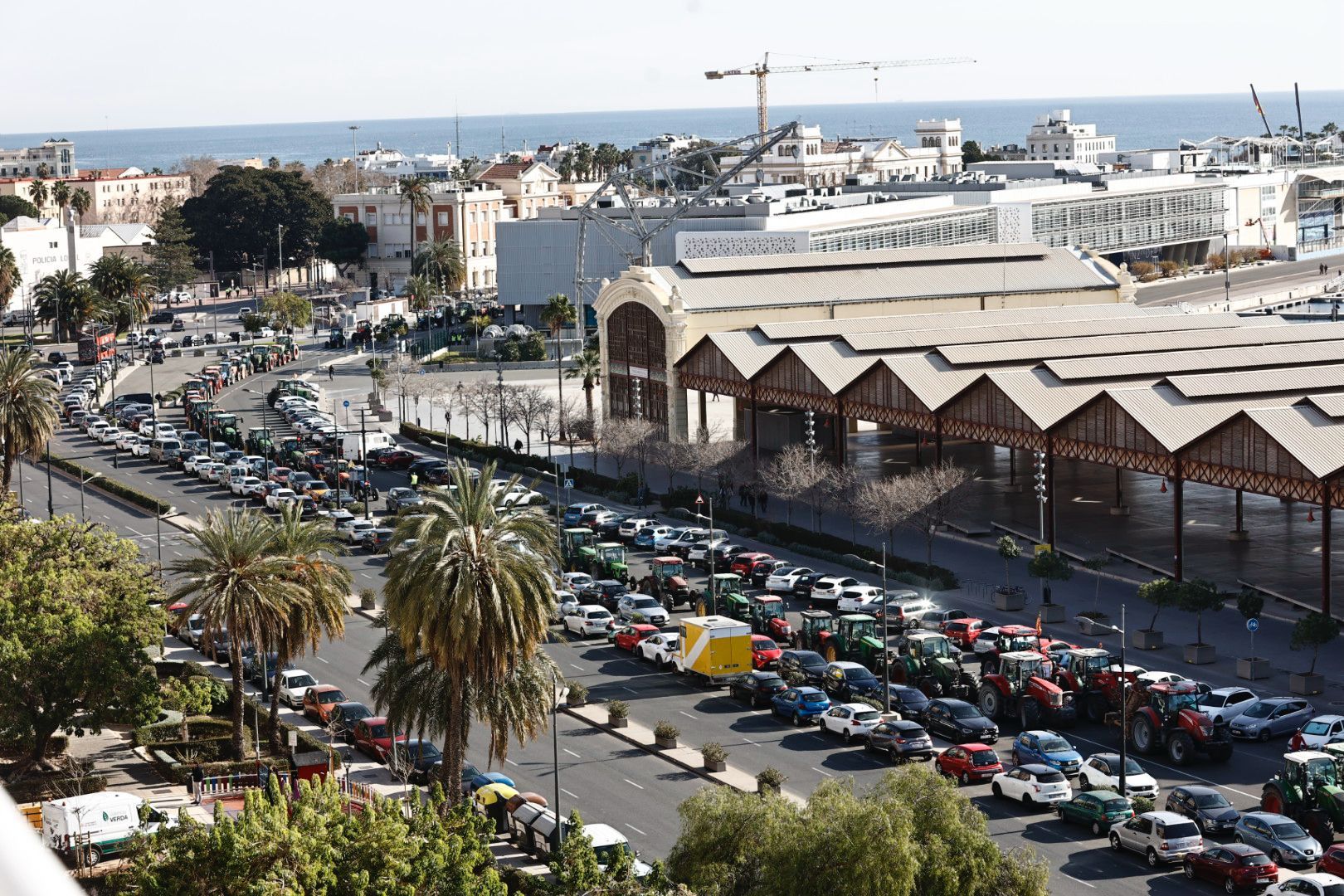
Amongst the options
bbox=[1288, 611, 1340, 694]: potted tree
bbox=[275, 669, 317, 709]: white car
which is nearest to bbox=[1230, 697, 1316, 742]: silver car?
bbox=[1288, 611, 1340, 694]: potted tree

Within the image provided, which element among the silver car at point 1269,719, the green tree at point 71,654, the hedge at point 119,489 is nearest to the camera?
the green tree at point 71,654

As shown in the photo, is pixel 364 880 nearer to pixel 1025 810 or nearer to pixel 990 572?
pixel 1025 810

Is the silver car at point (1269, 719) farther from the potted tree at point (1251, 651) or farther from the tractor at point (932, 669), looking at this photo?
the tractor at point (932, 669)

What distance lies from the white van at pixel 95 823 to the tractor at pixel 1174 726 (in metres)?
25.2

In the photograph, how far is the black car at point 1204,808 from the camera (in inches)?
1588

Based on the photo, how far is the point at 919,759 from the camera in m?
47.9

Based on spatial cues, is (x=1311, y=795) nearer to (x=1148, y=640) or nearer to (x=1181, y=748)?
(x=1181, y=748)

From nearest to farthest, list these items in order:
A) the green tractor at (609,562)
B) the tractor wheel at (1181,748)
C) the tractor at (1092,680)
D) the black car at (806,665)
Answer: the tractor wheel at (1181,748) < the tractor at (1092,680) < the black car at (806,665) < the green tractor at (609,562)

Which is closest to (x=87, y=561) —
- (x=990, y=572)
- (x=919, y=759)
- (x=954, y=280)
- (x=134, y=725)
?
(x=134, y=725)

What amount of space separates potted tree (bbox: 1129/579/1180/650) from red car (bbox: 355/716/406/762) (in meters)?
24.9

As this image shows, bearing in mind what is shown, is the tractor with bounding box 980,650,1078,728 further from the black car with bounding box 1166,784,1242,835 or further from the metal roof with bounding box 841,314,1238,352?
the metal roof with bounding box 841,314,1238,352

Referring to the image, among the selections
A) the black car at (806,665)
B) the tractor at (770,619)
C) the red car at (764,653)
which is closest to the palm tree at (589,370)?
the tractor at (770,619)

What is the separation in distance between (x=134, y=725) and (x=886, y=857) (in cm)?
2662

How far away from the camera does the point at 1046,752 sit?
4584 centimetres
